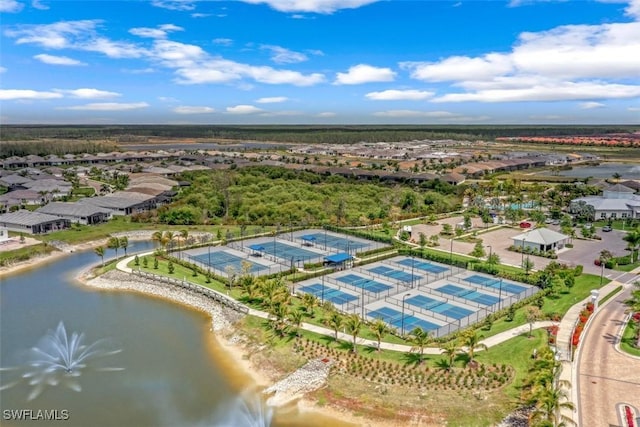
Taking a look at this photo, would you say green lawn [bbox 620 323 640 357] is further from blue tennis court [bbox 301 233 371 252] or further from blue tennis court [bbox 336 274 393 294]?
blue tennis court [bbox 301 233 371 252]

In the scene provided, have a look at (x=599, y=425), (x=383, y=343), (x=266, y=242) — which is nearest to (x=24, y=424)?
(x=383, y=343)

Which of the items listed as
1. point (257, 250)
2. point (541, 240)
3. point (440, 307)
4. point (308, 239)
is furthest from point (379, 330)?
point (541, 240)

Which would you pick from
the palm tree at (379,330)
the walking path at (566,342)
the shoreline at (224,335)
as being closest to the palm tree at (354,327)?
the walking path at (566,342)

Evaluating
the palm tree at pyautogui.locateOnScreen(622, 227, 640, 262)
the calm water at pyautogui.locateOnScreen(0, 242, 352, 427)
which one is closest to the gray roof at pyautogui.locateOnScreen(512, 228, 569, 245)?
the palm tree at pyautogui.locateOnScreen(622, 227, 640, 262)

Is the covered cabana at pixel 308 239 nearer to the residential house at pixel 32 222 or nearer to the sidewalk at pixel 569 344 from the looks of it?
the sidewalk at pixel 569 344

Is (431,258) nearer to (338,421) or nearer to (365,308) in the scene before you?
(365,308)

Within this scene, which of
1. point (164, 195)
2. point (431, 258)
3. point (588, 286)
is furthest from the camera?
point (164, 195)
